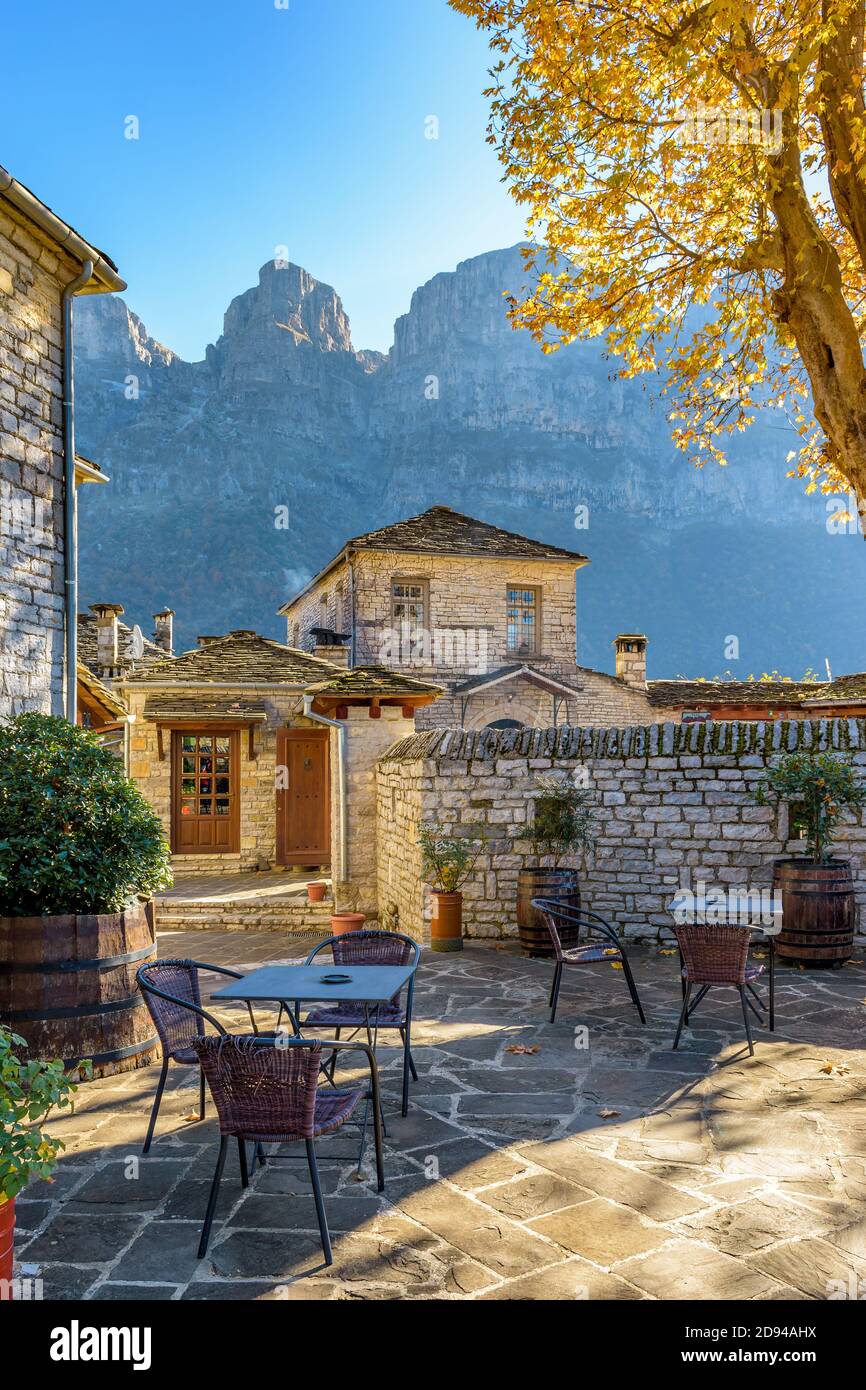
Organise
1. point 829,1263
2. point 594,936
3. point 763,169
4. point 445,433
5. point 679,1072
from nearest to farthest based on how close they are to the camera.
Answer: point 829,1263 < point 679,1072 < point 763,169 < point 594,936 < point 445,433

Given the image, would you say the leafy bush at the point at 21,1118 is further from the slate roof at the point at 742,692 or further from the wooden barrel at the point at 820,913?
the slate roof at the point at 742,692

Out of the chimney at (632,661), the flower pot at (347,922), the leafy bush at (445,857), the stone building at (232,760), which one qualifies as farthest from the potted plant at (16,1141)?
the chimney at (632,661)

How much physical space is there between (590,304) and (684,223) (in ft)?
4.13

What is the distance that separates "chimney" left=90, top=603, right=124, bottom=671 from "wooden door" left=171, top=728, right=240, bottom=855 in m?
3.07

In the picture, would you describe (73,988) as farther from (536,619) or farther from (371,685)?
(536,619)

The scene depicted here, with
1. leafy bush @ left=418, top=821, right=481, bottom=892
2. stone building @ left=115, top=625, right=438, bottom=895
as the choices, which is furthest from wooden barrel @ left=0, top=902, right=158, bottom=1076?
stone building @ left=115, top=625, right=438, bottom=895

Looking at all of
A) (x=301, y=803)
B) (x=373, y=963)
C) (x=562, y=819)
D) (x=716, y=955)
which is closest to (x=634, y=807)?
(x=562, y=819)

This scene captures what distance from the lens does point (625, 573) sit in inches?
2825

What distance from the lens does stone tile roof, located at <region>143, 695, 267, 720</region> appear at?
50.2ft

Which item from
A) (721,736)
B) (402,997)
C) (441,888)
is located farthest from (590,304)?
(402,997)

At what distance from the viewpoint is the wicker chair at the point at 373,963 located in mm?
4617

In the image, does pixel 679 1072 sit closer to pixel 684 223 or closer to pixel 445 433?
pixel 684 223

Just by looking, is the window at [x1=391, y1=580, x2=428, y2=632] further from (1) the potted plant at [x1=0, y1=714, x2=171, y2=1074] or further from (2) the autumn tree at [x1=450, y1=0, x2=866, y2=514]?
(1) the potted plant at [x1=0, y1=714, x2=171, y2=1074]

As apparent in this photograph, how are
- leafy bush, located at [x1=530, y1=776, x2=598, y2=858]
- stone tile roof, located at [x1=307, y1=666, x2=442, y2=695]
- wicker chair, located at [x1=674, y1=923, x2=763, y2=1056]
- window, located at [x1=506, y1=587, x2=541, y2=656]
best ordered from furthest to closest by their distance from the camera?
window, located at [x1=506, y1=587, x2=541, y2=656] < stone tile roof, located at [x1=307, y1=666, x2=442, y2=695] < leafy bush, located at [x1=530, y1=776, x2=598, y2=858] < wicker chair, located at [x1=674, y1=923, x2=763, y2=1056]
